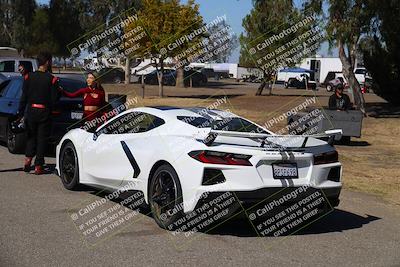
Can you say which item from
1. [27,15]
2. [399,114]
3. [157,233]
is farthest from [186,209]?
[27,15]

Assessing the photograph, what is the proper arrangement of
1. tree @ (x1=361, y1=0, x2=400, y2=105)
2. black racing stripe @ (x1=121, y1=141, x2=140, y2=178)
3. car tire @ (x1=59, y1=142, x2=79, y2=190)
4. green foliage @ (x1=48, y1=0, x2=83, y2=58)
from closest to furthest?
black racing stripe @ (x1=121, y1=141, x2=140, y2=178) → car tire @ (x1=59, y1=142, x2=79, y2=190) → tree @ (x1=361, y1=0, x2=400, y2=105) → green foliage @ (x1=48, y1=0, x2=83, y2=58)

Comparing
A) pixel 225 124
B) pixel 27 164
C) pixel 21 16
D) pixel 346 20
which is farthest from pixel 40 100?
pixel 21 16

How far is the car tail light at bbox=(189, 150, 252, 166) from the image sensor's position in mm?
6120

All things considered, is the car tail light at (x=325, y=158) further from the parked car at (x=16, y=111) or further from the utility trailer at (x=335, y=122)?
the utility trailer at (x=335, y=122)

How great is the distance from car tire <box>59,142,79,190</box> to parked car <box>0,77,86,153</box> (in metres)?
2.63

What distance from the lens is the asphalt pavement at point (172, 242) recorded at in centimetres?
553

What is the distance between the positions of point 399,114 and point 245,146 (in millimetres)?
20813

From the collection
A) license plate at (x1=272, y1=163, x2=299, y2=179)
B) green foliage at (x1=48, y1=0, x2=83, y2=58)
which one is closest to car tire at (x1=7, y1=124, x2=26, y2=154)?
license plate at (x1=272, y1=163, x2=299, y2=179)

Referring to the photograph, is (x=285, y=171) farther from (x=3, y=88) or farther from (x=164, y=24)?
(x=164, y=24)

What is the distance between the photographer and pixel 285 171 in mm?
6352

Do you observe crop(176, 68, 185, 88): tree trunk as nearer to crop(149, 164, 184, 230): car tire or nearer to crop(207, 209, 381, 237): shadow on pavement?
crop(207, 209, 381, 237): shadow on pavement

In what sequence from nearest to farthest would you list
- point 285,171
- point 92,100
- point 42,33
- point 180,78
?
point 285,171 → point 92,100 → point 42,33 → point 180,78

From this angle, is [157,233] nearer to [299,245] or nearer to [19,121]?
[299,245]

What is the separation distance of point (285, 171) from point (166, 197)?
4.29 ft
